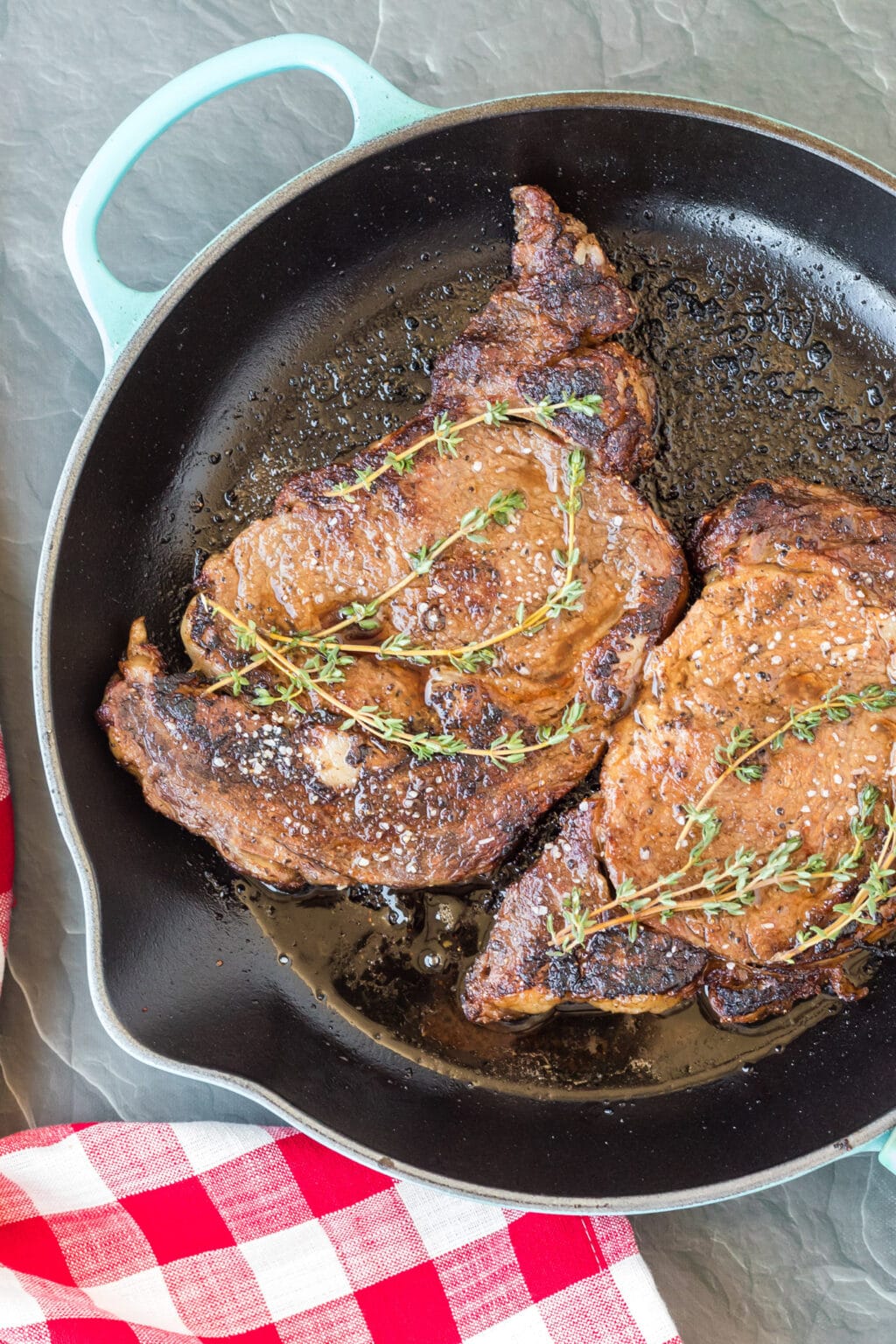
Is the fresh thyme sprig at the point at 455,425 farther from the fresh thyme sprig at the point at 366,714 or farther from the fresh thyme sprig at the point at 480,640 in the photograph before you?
the fresh thyme sprig at the point at 366,714

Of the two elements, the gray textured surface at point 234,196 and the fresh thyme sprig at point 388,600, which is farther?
the gray textured surface at point 234,196

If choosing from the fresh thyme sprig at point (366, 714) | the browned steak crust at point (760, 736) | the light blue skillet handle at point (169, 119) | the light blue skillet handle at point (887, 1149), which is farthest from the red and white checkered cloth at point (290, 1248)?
the light blue skillet handle at point (169, 119)

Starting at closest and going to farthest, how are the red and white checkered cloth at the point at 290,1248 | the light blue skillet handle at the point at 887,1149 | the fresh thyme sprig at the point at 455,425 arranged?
the fresh thyme sprig at the point at 455,425, the light blue skillet handle at the point at 887,1149, the red and white checkered cloth at the point at 290,1248

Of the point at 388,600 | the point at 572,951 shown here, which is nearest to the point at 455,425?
the point at 388,600

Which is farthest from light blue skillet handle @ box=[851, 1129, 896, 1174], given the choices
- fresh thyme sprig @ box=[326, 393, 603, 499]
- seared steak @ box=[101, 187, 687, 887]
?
fresh thyme sprig @ box=[326, 393, 603, 499]

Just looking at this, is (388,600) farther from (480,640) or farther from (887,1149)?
(887,1149)

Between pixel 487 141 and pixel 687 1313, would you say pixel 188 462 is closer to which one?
pixel 487 141

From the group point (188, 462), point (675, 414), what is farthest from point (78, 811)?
point (675, 414)
